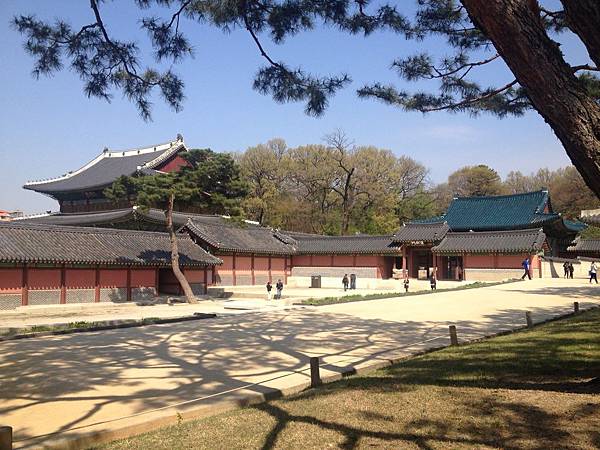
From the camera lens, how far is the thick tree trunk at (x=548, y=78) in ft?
13.1

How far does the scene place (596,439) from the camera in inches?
161

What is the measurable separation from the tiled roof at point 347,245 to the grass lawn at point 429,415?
31.7 meters

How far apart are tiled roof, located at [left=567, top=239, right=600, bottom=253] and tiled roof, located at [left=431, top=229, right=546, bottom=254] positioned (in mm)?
11511

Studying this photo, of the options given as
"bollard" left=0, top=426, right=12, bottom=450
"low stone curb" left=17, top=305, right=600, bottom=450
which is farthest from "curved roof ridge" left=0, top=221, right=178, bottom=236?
"bollard" left=0, top=426, right=12, bottom=450

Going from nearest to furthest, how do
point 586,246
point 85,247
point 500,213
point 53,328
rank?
point 53,328
point 85,247
point 500,213
point 586,246

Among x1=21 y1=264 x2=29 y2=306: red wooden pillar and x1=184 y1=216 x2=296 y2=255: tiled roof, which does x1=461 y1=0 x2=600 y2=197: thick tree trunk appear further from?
x1=184 y1=216 x2=296 y2=255: tiled roof

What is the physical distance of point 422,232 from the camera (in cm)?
3925

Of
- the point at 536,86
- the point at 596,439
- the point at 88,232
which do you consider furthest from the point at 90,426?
the point at 88,232

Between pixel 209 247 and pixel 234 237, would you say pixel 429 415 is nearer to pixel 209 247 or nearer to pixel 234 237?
pixel 209 247

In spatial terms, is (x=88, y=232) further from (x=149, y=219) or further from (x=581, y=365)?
(x=581, y=365)

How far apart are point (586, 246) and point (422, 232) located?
1597cm

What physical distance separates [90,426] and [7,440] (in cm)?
171

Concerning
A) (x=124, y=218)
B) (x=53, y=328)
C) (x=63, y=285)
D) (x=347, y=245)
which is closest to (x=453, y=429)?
(x=53, y=328)

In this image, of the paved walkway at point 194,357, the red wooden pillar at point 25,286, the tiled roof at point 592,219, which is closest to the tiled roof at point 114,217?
the red wooden pillar at point 25,286
